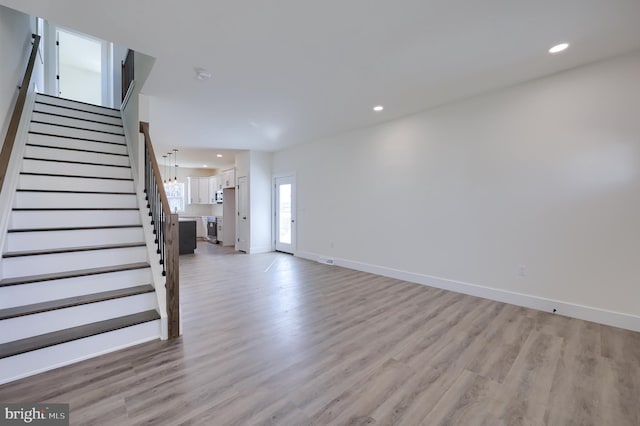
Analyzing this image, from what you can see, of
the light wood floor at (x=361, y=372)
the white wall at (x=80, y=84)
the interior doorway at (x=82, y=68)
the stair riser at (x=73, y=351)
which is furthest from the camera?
the white wall at (x=80, y=84)

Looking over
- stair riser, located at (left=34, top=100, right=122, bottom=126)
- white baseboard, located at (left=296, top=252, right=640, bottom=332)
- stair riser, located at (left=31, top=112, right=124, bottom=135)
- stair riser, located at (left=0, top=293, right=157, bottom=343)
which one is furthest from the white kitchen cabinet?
stair riser, located at (left=0, top=293, right=157, bottom=343)

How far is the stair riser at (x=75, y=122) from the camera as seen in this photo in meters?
3.76

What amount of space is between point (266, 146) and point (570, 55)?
5576 mm

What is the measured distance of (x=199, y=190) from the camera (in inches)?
408

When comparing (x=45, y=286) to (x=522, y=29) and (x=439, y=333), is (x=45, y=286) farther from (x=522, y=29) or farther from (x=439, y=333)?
(x=522, y=29)

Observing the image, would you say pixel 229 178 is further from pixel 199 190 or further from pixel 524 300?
pixel 524 300

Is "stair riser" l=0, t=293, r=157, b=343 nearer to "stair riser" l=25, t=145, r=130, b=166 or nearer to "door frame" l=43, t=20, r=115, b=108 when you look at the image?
"stair riser" l=25, t=145, r=130, b=166

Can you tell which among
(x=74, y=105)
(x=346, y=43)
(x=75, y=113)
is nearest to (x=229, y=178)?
(x=74, y=105)

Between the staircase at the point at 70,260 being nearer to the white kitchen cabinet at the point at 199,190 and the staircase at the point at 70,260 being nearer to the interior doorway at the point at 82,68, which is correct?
the interior doorway at the point at 82,68

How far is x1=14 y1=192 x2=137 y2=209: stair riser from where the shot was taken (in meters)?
2.80

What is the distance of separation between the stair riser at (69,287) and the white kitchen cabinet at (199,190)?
314 inches

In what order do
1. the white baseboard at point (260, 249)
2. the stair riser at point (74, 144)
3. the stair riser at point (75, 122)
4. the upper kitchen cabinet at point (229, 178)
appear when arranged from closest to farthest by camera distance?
the stair riser at point (74, 144) < the stair riser at point (75, 122) < the white baseboard at point (260, 249) < the upper kitchen cabinet at point (229, 178)

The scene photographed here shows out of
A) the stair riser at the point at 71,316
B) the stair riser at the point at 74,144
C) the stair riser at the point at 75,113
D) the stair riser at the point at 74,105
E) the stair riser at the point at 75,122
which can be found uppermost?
the stair riser at the point at 74,105

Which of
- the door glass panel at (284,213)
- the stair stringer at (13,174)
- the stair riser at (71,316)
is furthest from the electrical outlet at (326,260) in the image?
the stair stringer at (13,174)
